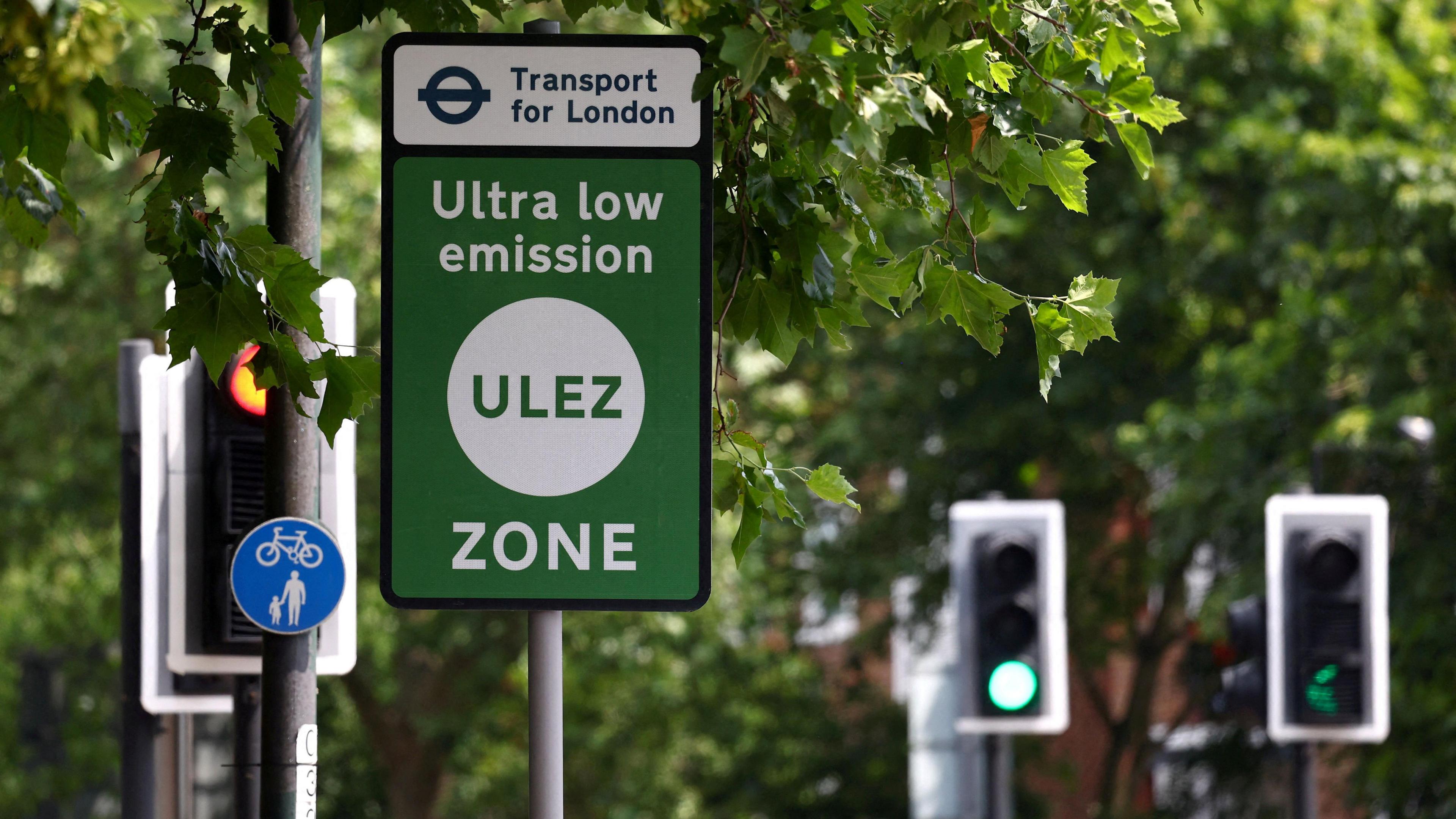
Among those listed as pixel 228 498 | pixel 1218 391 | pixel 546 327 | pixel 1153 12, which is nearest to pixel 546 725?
pixel 546 327

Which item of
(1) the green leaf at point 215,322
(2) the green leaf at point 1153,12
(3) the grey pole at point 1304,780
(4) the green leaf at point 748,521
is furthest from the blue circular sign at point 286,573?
(3) the grey pole at point 1304,780

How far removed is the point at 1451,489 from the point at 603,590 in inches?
398

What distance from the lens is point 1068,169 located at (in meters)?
3.78

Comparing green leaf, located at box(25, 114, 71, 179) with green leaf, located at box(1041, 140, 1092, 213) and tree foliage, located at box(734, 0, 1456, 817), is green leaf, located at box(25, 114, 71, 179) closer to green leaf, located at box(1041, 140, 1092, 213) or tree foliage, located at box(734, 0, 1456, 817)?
green leaf, located at box(1041, 140, 1092, 213)

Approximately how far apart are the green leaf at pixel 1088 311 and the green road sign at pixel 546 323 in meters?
1.02

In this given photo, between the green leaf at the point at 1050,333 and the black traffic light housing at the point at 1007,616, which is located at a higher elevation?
the green leaf at the point at 1050,333

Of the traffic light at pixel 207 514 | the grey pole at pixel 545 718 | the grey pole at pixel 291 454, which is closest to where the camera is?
the grey pole at pixel 545 718

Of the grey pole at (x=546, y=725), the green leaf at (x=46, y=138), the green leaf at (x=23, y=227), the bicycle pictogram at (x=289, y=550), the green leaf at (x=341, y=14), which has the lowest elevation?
the grey pole at (x=546, y=725)

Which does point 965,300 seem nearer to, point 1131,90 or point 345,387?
point 1131,90

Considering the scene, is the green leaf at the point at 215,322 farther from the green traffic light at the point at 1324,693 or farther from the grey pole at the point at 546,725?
the green traffic light at the point at 1324,693

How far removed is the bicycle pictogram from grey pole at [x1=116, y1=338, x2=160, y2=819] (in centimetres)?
189

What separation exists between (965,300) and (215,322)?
1452 millimetres

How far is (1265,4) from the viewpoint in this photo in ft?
49.8

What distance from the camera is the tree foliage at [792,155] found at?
3186 mm
